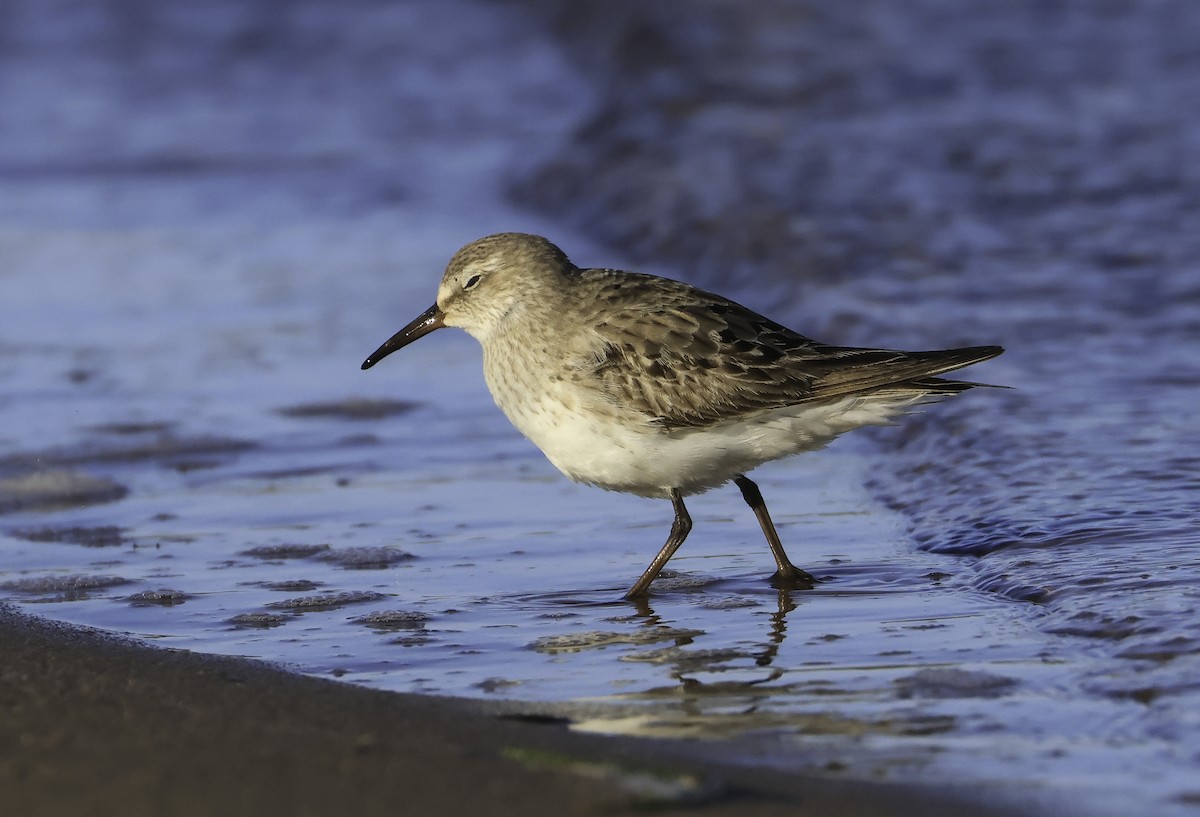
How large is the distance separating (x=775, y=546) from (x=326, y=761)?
2.21 meters

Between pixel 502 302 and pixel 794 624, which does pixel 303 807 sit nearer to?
pixel 794 624

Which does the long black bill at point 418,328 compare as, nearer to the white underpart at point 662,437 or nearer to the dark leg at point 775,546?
the white underpart at point 662,437

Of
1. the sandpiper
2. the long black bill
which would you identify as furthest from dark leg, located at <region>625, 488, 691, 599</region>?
the long black bill

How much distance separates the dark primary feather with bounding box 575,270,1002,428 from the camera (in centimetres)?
551

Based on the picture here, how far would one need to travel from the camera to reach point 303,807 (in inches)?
135

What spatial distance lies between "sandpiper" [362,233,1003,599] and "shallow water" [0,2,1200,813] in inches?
14.6

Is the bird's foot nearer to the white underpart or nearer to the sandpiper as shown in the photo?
the sandpiper

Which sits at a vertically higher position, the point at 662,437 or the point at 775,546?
the point at 662,437

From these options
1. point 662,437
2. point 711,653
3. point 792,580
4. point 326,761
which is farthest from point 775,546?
point 326,761

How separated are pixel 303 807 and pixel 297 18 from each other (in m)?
14.7

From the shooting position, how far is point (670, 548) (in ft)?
18.3

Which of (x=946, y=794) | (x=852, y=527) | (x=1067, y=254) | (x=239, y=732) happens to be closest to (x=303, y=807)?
(x=239, y=732)

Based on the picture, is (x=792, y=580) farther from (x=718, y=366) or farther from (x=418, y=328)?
(x=418, y=328)

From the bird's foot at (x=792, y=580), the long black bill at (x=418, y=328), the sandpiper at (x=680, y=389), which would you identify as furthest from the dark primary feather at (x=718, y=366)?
the long black bill at (x=418, y=328)
